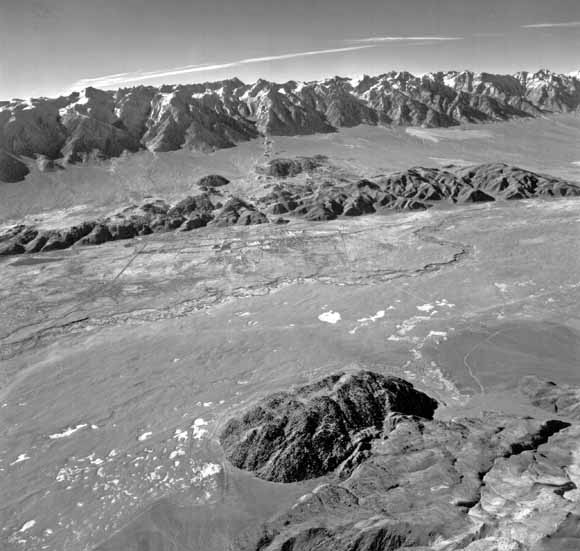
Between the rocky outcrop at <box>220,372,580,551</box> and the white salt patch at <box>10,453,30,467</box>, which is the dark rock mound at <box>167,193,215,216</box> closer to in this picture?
the white salt patch at <box>10,453,30,467</box>

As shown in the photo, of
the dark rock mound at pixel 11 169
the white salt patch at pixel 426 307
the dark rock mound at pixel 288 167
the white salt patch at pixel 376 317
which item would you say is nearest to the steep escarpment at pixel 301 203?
the dark rock mound at pixel 288 167

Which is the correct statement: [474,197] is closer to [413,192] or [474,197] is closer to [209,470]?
[413,192]

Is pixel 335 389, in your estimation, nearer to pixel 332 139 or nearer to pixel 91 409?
pixel 91 409

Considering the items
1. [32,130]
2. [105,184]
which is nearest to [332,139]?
[105,184]

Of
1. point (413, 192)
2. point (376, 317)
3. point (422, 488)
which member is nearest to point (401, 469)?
point (422, 488)

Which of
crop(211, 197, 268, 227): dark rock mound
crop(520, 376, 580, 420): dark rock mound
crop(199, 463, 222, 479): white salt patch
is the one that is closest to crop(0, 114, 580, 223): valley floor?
crop(211, 197, 268, 227): dark rock mound

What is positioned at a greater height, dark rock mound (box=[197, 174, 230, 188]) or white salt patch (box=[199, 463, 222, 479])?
dark rock mound (box=[197, 174, 230, 188])
